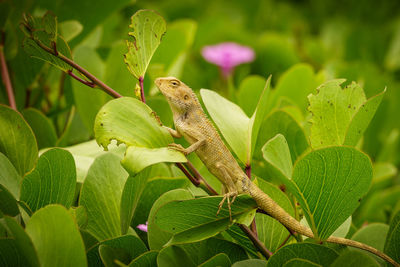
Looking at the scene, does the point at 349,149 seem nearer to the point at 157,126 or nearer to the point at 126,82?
the point at 157,126

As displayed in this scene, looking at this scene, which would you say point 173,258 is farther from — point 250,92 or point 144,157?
point 250,92

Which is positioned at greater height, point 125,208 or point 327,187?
point 327,187

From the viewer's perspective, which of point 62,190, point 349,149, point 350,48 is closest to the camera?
point 349,149

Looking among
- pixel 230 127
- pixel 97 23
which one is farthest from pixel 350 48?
pixel 230 127

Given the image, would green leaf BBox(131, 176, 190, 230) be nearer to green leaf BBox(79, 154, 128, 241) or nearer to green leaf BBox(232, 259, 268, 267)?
green leaf BBox(79, 154, 128, 241)

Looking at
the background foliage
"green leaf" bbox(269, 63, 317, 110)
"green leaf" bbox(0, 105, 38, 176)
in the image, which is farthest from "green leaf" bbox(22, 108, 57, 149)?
"green leaf" bbox(269, 63, 317, 110)

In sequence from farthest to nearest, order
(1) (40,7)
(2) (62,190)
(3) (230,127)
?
(1) (40,7) → (3) (230,127) → (2) (62,190)

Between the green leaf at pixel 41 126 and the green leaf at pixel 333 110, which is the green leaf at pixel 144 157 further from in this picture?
the green leaf at pixel 41 126
